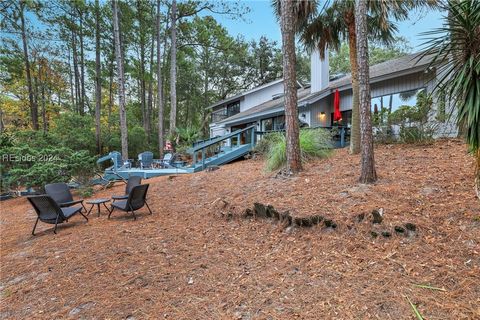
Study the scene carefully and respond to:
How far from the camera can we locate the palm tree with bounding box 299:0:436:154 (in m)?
6.96

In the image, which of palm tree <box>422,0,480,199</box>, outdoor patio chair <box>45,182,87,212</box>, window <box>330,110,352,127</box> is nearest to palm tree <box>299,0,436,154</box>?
palm tree <box>422,0,480,199</box>

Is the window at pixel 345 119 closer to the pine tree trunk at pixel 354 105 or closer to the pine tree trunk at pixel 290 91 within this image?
the pine tree trunk at pixel 354 105

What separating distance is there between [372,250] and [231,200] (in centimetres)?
299

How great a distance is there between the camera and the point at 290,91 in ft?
19.2

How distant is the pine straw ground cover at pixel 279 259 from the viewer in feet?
7.81

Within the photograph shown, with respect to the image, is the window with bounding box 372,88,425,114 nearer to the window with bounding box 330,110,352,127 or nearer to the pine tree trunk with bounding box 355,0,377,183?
the window with bounding box 330,110,352,127

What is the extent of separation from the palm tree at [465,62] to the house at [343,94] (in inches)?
81.8

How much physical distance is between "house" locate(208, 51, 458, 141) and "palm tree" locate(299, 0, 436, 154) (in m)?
1.47

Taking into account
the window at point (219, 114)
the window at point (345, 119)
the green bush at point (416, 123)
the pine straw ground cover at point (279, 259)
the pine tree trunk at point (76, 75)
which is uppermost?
the pine tree trunk at point (76, 75)

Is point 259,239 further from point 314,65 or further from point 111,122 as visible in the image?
point 111,122

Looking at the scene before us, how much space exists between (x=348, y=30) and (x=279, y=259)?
7.34 m

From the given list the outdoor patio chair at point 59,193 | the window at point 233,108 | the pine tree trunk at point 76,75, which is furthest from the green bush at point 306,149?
the pine tree trunk at point 76,75

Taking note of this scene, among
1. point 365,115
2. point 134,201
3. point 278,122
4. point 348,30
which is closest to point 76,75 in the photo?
point 278,122

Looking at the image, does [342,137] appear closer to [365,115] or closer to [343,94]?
[343,94]
